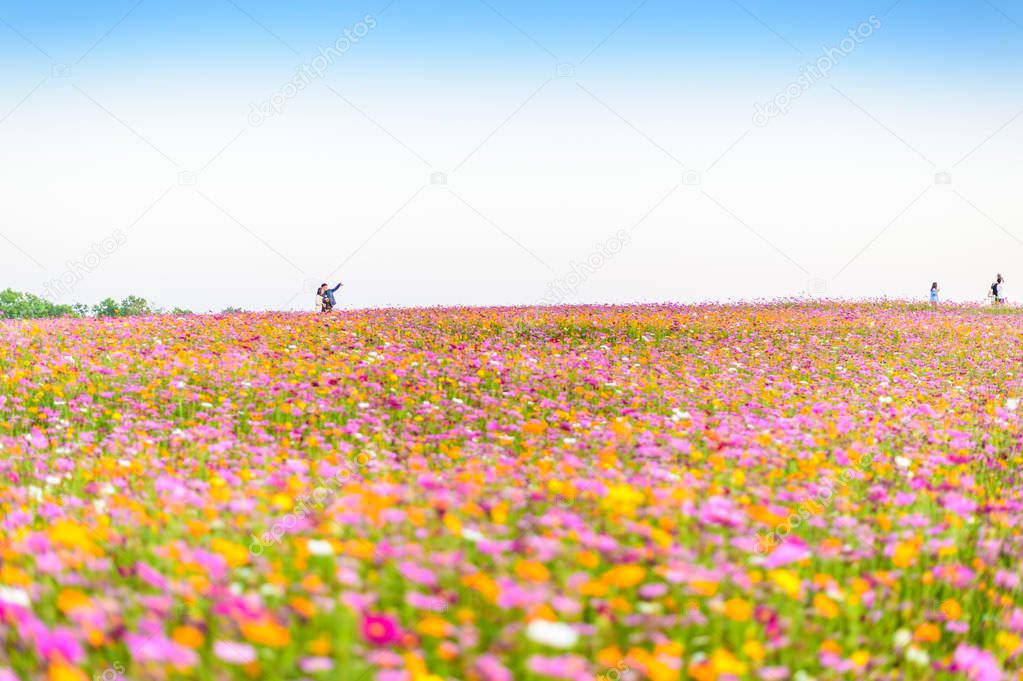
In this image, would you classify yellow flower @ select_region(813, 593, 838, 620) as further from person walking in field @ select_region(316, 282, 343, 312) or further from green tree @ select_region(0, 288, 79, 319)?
green tree @ select_region(0, 288, 79, 319)

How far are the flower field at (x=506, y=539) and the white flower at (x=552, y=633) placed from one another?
1 centimetres

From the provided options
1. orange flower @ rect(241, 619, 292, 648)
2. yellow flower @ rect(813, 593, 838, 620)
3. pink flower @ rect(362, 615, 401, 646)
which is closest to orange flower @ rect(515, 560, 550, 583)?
pink flower @ rect(362, 615, 401, 646)

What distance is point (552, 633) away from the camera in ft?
8.91

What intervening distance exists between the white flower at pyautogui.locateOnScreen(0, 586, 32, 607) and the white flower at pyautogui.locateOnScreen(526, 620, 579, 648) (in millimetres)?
2085

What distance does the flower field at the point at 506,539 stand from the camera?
2943mm

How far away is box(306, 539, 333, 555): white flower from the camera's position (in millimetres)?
3336

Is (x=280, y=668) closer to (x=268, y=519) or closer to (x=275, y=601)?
(x=275, y=601)

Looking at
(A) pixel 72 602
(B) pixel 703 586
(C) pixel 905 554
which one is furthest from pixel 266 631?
(C) pixel 905 554

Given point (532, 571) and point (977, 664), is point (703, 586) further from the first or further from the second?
point (977, 664)

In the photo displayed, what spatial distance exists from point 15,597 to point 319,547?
1.22m

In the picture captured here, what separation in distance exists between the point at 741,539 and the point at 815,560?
70 centimetres

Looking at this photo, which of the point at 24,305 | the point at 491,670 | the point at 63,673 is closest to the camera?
the point at 63,673

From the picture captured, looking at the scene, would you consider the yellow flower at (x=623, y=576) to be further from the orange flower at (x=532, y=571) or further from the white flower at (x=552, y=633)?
the white flower at (x=552, y=633)

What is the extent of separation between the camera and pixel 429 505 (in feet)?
13.4
